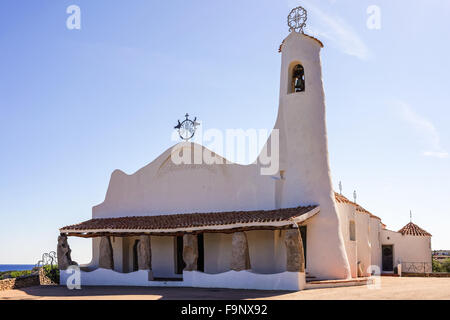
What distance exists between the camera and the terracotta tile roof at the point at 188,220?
19359 millimetres

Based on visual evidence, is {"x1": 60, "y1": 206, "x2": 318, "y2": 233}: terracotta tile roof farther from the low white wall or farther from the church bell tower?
the low white wall

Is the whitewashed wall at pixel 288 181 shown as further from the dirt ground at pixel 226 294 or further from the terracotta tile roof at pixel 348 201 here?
the dirt ground at pixel 226 294

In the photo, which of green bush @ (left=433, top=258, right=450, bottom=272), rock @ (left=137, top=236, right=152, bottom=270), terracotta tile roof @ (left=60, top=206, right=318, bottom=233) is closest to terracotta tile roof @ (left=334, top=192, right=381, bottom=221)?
terracotta tile roof @ (left=60, top=206, right=318, bottom=233)

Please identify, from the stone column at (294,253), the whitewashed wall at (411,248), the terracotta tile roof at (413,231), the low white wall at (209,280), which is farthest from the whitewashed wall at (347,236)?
the terracotta tile roof at (413,231)

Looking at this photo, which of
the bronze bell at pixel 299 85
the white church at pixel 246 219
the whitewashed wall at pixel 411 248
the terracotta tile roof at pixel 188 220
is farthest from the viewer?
the whitewashed wall at pixel 411 248

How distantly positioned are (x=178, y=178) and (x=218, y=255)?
4498mm

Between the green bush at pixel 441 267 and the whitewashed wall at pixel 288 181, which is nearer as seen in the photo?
the whitewashed wall at pixel 288 181

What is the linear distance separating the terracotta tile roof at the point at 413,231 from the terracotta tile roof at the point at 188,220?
13941 mm

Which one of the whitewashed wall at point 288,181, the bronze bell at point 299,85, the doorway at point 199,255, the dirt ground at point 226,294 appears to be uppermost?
the bronze bell at point 299,85

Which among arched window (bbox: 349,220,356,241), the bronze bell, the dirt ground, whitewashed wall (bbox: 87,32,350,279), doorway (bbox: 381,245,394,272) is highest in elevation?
the bronze bell

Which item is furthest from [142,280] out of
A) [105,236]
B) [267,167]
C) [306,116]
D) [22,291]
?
[306,116]

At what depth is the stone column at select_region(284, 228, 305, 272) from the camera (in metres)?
17.8

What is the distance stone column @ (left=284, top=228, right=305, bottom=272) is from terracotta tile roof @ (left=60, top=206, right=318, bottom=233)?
2.02 feet
